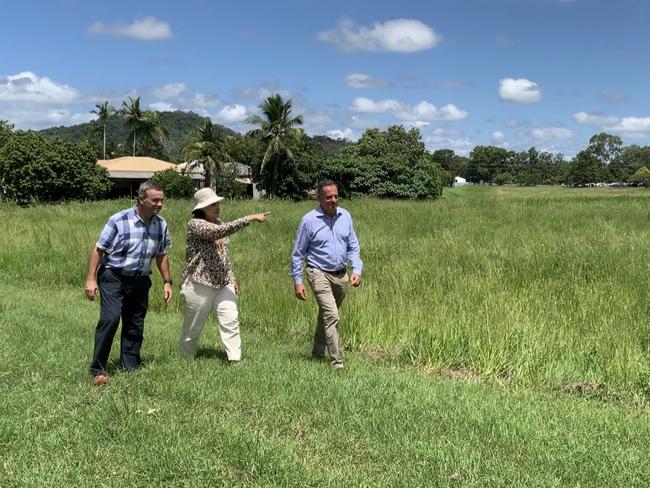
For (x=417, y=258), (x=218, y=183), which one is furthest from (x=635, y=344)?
(x=218, y=183)

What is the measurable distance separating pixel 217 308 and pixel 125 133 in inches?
3493

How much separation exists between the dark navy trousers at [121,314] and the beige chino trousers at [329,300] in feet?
5.93

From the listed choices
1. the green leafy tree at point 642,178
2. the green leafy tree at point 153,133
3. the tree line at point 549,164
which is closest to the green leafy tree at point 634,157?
the tree line at point 549,164

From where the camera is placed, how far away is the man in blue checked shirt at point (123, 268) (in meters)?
5.38

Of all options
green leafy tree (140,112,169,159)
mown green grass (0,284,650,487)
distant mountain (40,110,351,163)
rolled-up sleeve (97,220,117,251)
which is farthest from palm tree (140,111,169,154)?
rolled-up sleeve (97,220,117,251)

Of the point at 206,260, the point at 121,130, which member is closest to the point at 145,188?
the point at 206,260

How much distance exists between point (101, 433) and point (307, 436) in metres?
1.45

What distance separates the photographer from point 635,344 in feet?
24.2

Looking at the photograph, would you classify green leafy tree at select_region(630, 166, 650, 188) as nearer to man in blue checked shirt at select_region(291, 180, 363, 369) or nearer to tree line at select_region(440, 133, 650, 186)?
tree line at select_region(440, 133, 650, 186)

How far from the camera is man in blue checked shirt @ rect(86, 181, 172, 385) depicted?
538 centimetres

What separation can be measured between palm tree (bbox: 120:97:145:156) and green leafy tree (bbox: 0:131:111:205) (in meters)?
28.7

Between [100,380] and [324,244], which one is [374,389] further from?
[100,380]

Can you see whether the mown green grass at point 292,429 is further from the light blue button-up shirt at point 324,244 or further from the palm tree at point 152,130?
the palm tree at point 152,130

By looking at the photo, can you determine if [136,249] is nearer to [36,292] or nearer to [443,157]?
[36,292]
